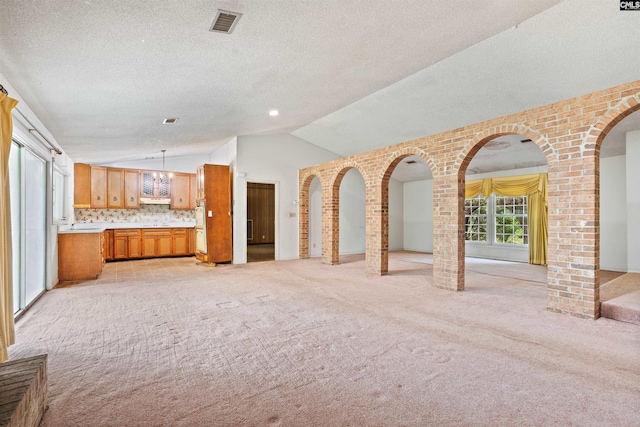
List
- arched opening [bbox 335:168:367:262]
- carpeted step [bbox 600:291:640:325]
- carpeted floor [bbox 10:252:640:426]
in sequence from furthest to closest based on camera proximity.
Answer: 1. arched opening [bbox 335:168:367:262]
2. carpeted step [bbox 600:291:640:325]
3. carpeted floor [bbox 10:252:640:426]

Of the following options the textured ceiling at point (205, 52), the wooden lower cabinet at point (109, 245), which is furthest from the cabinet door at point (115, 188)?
the textured ceiling at point (205, 52)

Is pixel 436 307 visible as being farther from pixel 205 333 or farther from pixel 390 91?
pixel 390 91

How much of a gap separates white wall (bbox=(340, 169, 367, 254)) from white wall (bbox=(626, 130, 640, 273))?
607 centimetres

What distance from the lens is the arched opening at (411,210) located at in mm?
10344

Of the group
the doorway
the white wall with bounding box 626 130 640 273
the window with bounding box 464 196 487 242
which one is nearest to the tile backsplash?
the doorway

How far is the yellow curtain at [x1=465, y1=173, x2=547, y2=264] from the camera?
7945 mm

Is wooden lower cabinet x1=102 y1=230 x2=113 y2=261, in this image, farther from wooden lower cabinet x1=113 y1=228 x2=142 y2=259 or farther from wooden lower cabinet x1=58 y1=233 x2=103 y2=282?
wooden lower cabinet x1=58 y1=233 x2=103 y2=282

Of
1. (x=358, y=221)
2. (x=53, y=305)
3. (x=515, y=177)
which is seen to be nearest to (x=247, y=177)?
(x=358, y=221)

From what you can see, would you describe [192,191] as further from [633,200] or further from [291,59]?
[633,200]

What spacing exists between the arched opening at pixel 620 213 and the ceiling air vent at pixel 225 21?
473 centimetres

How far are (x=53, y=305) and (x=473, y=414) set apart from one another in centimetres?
490

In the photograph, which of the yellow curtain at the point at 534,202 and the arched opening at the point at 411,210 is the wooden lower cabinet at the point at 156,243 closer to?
the arched opening at the point at 411,210

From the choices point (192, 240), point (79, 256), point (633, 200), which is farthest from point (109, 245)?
point (633, 200)

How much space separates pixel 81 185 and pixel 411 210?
9551 millimetres
